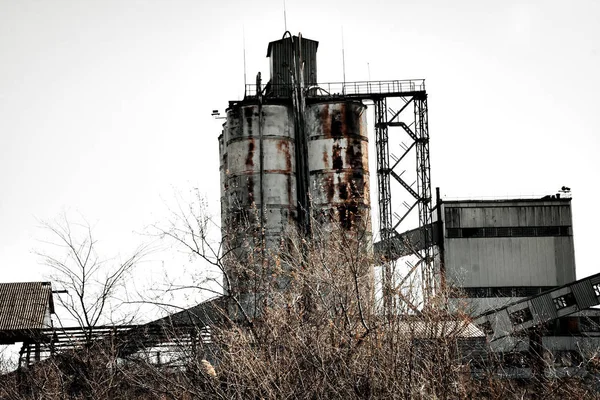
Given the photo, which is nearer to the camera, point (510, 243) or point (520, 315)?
point (520, 315)

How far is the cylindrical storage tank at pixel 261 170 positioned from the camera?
30100 millimetres

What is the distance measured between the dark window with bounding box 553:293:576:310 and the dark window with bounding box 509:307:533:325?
1.06 meters

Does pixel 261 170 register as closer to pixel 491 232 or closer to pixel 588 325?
pixel 491 232

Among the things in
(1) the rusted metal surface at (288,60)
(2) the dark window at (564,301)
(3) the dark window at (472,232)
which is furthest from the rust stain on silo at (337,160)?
(3) the dark window at (472,232)

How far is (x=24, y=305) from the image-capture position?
32.4m

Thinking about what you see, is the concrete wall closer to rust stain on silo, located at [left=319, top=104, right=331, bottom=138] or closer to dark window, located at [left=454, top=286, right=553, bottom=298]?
dark window, located at [left=454, top=286, right=553, bottom=298]

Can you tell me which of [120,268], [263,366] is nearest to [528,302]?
[120,268]

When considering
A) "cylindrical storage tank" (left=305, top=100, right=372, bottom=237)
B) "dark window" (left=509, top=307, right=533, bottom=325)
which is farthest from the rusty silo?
"dark window" (left=509, top=307, right=533, bottom=325)

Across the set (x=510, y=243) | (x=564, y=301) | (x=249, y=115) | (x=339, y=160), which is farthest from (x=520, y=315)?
(x=249, y=115)

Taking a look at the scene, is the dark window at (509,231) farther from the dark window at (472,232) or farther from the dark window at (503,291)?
the dark window at (503,291)

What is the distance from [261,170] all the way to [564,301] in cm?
1218

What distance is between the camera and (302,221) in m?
30.6

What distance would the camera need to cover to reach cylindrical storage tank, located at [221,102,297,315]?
30.1m

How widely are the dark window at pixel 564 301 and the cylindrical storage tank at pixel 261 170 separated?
10353 mm
